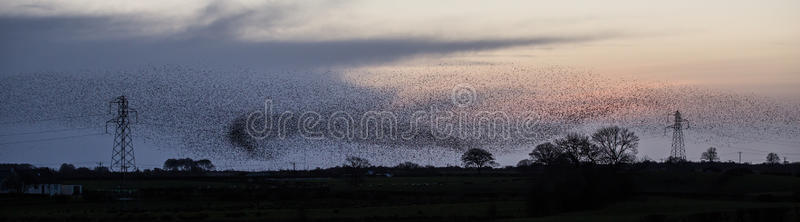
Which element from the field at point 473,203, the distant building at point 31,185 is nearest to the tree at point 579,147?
the field at point 473,203

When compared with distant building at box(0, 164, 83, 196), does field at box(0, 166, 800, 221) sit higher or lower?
lower

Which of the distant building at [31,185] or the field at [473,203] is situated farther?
the distant building at [31,185]

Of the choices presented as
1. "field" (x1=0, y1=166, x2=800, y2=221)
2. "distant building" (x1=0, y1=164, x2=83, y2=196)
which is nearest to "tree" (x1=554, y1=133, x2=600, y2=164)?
"field" (x1=0, y1=166, x2=800, y2=221)

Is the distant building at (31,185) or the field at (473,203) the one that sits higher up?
the distant building at (31,185)

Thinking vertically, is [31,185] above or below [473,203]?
above

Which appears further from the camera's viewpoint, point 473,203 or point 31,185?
point 31,185

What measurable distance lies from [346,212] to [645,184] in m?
42.2

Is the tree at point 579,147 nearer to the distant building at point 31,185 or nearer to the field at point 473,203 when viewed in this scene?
the field at point 473,203

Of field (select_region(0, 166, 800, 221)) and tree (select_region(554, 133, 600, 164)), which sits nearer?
field (select_region(0, 166, 800, 221))

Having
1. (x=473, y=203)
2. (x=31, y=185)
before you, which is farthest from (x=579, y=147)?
(x=31, y=185)

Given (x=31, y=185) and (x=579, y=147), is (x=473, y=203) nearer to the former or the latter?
(x=579, y=147)

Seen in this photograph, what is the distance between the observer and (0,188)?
395 ft

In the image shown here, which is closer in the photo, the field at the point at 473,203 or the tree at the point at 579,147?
the field at the point at 473,203

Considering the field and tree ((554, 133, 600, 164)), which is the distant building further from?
tree ((554, 133, 600, 164))
